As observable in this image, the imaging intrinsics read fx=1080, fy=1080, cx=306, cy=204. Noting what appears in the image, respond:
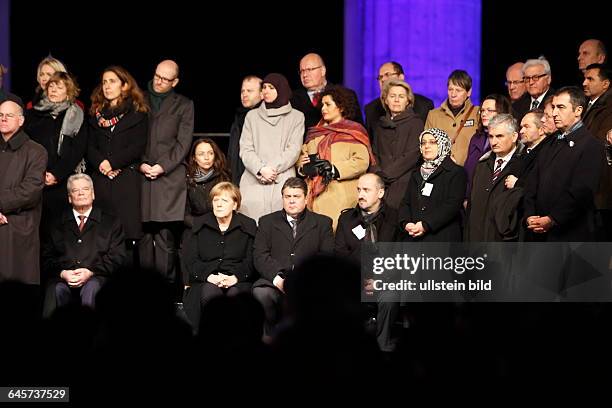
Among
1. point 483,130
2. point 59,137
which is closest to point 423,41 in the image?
point 483,130

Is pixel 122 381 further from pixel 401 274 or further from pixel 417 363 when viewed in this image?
pixel 401 274

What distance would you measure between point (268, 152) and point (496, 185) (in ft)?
5.86

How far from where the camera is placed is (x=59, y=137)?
7.88 m

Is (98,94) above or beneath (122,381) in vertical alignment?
above

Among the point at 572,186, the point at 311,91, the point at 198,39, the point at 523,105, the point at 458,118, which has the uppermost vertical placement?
the point at 198,39

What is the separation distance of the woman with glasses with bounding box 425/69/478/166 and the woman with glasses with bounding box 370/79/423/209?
8.1 inches

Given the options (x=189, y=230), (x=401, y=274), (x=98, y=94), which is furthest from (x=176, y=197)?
(x=401, y=274)

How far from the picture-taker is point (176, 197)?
8.08 m

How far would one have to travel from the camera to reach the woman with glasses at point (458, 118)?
8.02m

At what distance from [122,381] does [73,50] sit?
32.8 ft

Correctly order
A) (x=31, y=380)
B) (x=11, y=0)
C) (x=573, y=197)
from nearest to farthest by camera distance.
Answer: (x=31, y=380), (x=573, y=197), (x=11, y=0)

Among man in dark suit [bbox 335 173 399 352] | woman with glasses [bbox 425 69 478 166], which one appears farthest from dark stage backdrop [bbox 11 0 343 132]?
man in dark suit [bbox 335 173 399 352]

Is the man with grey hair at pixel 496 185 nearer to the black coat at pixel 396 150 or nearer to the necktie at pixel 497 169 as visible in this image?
the necktie at pixel 497 169

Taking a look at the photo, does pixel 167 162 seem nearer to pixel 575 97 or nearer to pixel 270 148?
pixel 270 148
